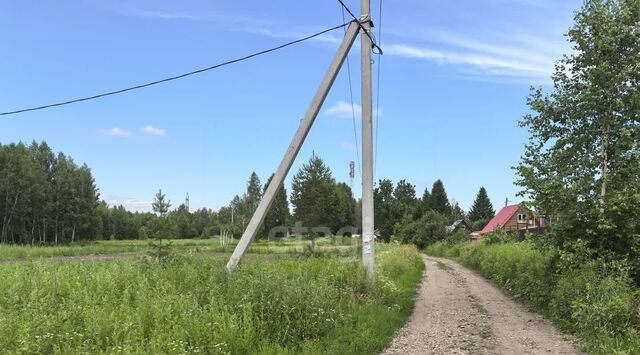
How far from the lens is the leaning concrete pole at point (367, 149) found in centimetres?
1240

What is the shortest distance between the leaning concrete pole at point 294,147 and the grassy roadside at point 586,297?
20.9ft

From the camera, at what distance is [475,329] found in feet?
33.5

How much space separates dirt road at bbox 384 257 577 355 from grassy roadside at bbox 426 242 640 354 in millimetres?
412

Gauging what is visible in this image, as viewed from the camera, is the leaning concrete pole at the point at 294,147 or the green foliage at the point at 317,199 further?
the green foliage at the point at 317,199

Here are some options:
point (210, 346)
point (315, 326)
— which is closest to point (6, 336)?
point (210, 346)

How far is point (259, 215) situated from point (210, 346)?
15.3ft

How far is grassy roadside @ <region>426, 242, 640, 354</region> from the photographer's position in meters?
8.20

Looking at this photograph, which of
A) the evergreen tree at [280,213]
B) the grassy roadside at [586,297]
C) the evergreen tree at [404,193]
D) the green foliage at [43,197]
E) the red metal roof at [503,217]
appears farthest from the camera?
the evergreen tree at [404,193]

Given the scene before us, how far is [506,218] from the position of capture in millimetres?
75688

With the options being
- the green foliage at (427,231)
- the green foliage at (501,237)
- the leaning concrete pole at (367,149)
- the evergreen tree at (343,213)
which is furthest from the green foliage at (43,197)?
the leaning concrete pole at (367,149)

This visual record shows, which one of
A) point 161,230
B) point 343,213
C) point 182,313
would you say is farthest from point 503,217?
point 182,313

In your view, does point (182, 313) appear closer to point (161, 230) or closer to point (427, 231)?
point (161, 230)

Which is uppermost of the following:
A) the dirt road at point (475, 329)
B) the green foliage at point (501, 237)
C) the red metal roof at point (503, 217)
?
the red metal roof at point (503, 217)

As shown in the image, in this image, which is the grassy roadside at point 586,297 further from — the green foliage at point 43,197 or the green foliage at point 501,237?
the green foliage at point 43,197
